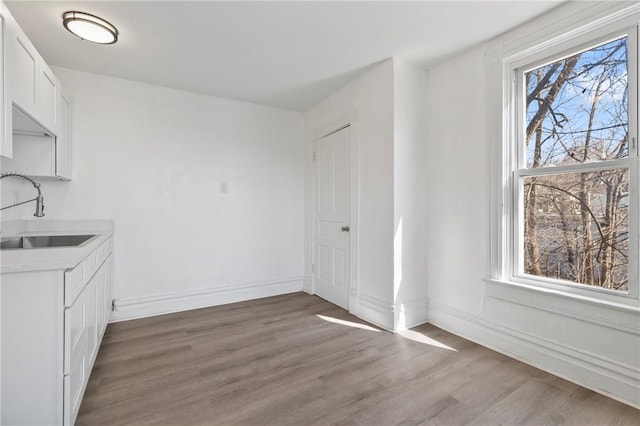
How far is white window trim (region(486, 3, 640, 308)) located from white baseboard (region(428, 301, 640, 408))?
0.37 metres

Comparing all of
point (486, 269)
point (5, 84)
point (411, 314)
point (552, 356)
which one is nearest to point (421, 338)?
point (411, 314)

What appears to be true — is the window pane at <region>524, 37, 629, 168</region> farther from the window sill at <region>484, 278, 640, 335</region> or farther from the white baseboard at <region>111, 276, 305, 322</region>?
the white baseboard at <region>111, 276, 305, 322</region>

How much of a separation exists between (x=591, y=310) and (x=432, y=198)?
142cm

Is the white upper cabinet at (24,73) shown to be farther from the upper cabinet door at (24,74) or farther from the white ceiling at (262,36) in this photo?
the white ceiling at (262,36)

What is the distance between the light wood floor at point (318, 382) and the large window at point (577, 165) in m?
0.77

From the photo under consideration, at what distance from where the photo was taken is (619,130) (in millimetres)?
1884

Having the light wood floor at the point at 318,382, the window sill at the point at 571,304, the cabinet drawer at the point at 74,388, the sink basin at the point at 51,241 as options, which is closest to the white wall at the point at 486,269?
the window sill at the point at 571,304

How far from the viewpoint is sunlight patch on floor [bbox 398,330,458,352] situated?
2471mm

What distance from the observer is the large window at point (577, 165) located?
1.85 metres

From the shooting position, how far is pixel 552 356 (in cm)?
208

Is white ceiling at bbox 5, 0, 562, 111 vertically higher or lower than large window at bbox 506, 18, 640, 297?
higher

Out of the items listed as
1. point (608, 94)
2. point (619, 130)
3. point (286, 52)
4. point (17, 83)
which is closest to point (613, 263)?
point (619, 130)

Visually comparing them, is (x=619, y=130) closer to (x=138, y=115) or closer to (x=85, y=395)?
(x=85, y=395)

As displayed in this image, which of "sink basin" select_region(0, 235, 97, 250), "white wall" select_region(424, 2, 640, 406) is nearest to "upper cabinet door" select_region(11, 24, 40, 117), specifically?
"sink basin" select_region(0, 235, 97, 250)
